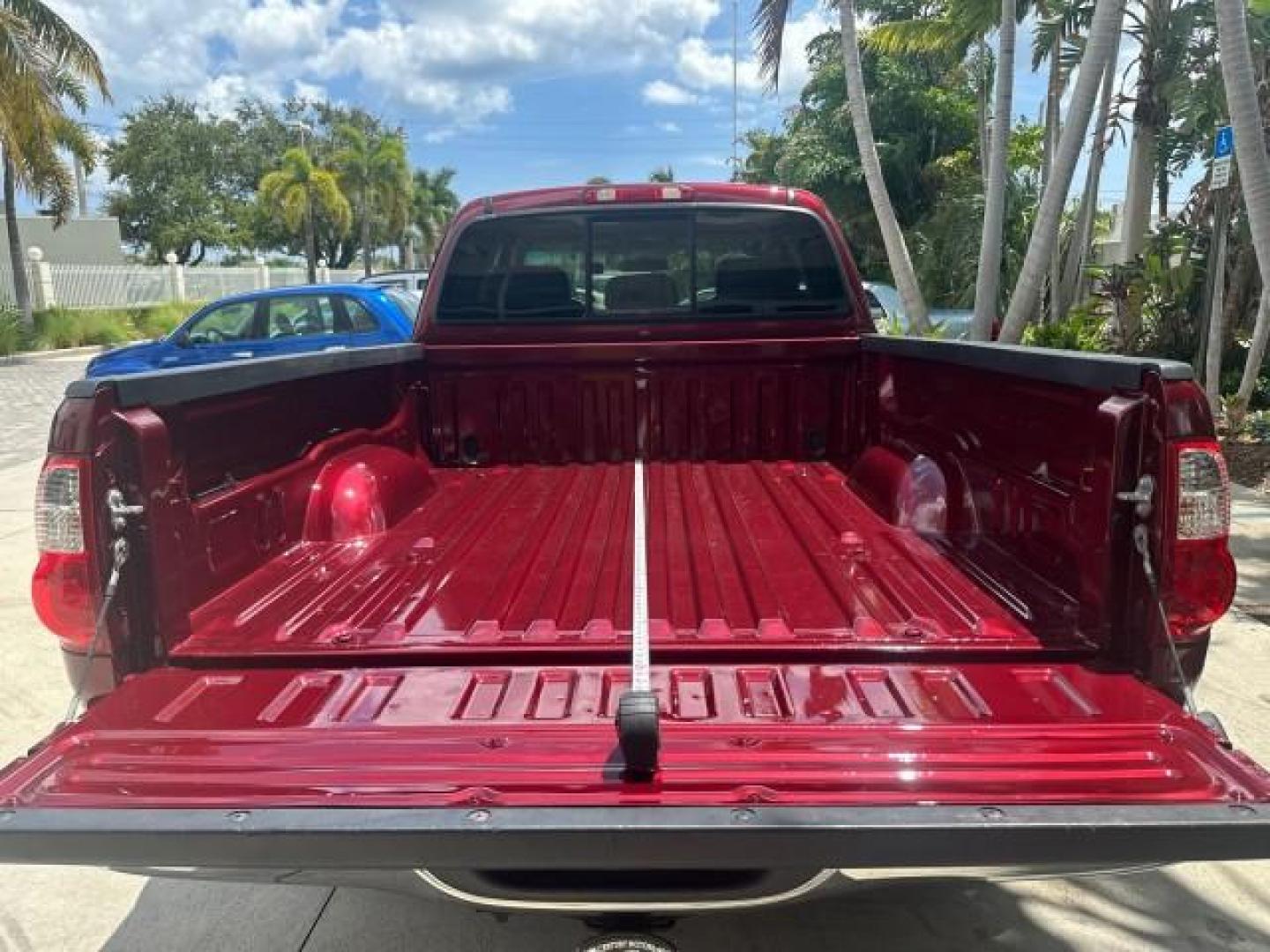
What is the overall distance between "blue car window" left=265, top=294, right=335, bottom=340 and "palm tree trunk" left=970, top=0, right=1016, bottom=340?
24.5 feet

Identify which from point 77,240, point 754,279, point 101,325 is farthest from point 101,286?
point 754,279

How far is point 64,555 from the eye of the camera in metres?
2.31

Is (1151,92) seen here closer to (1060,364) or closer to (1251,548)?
(1251,548)

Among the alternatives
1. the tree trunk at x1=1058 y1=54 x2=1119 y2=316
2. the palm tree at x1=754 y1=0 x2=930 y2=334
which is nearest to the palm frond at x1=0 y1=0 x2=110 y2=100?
the palm tree at x1=754 y1=0 x2=930 y2=334

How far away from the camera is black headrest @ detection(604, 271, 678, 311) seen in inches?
186

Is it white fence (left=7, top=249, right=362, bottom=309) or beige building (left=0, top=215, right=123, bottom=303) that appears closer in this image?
white fence (left=7, top=249, right=362, bottom=309)

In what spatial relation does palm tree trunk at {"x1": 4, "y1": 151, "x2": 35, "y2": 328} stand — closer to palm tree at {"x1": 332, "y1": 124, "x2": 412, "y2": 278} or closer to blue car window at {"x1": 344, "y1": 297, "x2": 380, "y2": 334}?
blue car window at {"x1": 344, "y1": 297, "x2": 380, "y2": 334}

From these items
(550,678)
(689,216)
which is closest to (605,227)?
(689,216)

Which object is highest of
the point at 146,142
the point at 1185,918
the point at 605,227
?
the point at 146,142

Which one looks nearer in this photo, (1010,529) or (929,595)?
(929,595)

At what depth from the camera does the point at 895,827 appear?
1.69 metres

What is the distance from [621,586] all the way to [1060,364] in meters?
1.35

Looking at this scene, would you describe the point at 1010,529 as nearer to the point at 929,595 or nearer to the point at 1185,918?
the point at 929,595

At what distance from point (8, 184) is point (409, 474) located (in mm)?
25292
